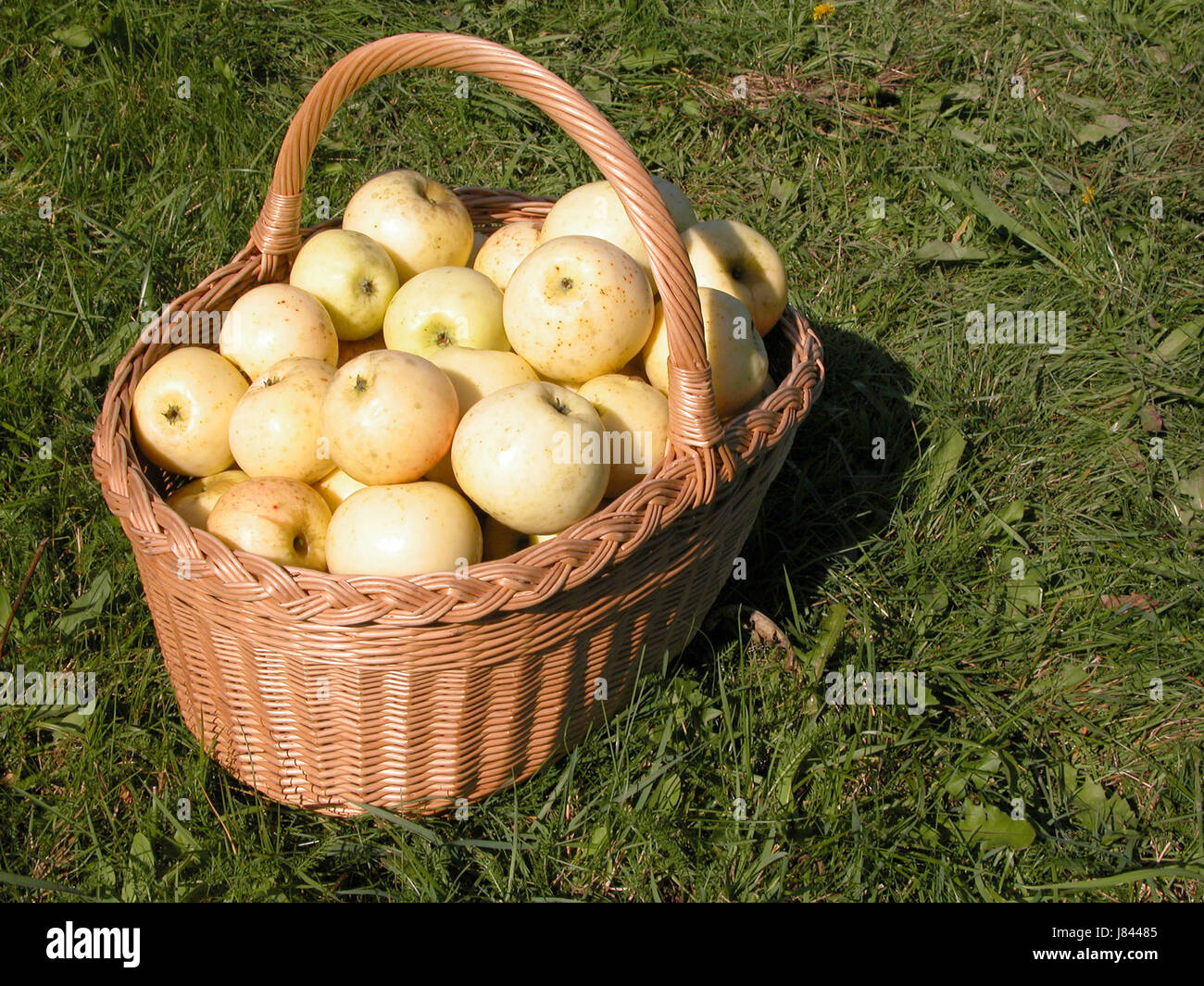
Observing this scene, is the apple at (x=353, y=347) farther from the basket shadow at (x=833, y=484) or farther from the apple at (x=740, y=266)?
the basket shadow at (x=833, y=484)

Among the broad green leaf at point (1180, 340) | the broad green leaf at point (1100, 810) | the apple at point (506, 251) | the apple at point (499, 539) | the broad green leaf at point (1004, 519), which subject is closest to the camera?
the apple at point (499, 539)

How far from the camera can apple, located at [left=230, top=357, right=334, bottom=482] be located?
7.61ft

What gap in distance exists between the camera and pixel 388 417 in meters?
2.12

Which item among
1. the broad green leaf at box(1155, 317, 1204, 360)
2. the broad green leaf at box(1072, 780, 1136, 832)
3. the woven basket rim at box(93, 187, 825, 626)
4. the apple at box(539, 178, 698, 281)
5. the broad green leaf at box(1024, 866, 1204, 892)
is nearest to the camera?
the woven basket rim at box(93, 187, 825, 626)

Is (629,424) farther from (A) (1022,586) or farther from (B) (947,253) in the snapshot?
(B) (947,253)

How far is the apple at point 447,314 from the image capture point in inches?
99.1

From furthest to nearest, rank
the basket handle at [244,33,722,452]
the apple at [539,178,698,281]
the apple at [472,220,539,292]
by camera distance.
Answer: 1. the apple at [472,220,539,292]
2. the apple at [539,178,698,281]
3. the basket handle at [244,33,722,452]

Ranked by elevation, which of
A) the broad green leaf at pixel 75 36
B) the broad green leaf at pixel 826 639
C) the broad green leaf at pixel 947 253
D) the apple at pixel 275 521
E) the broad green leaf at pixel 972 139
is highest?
the broad green leaf at pixel 75 36

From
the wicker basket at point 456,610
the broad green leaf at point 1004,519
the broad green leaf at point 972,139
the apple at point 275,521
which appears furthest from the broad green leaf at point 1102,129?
the apple at point 275,521

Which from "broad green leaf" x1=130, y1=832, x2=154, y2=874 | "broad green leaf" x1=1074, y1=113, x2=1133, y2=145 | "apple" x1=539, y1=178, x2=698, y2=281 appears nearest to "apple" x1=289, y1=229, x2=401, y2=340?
"apple" x1=539, y1=178, x2=698, y2=281

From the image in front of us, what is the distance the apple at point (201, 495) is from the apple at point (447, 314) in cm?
53

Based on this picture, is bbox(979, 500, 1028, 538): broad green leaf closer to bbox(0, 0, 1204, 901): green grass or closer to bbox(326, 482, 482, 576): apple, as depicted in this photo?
bbox(0, 0, 1204, 901): green grass

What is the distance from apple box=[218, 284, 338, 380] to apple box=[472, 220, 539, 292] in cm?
48

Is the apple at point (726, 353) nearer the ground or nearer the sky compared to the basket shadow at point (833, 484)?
nearer the sky
